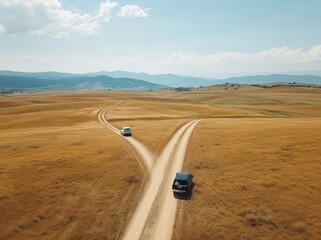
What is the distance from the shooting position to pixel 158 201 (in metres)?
33.2

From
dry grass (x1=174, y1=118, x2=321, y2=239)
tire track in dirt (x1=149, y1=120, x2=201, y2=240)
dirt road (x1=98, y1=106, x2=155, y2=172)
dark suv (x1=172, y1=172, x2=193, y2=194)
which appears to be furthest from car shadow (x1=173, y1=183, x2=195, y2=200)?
dirt road (x1=98, y1=106, x2=155, y2=172)

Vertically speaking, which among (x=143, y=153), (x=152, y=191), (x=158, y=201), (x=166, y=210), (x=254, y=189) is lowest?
(x=166, y=210)

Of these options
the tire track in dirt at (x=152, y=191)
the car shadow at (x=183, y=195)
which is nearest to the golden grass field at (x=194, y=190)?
the car shadow at (x=183, y=195)

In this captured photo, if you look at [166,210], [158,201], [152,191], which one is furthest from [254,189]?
[152,191]

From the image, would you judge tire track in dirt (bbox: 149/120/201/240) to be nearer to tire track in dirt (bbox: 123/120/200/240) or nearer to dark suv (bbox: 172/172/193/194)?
tire track in dirt (bbox: 123/120/200/240)

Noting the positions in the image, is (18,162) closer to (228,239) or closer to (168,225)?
(168,225)

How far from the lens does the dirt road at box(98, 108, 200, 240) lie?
27320 millimetres

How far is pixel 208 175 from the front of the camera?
40.7 metres

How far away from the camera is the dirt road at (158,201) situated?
89.6ft

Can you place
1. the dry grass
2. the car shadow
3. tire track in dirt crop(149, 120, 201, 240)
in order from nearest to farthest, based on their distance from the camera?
tire track in dirt crop(149, 120, 201, 240) → the dry grass → the car shadow

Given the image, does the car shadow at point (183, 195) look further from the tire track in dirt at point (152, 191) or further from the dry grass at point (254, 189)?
the tire track in dirt at point (152, 191)

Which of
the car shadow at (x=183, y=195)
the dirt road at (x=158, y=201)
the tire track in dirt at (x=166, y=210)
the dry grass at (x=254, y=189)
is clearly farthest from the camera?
the car shadow at (x=183, y=195)

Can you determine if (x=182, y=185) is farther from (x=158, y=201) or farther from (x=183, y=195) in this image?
(x=158, y=201)

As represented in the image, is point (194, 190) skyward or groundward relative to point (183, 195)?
skyward
